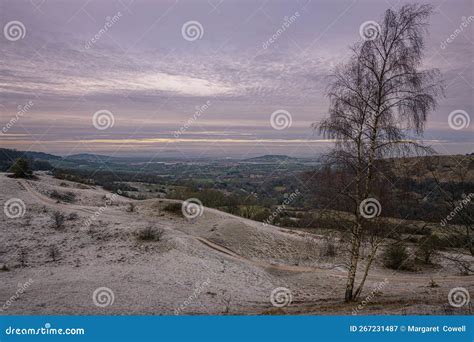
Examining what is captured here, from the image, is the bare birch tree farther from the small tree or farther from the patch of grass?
the small tree

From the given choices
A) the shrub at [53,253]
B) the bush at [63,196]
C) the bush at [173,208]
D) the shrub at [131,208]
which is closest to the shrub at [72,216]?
the shrub at [53,253]

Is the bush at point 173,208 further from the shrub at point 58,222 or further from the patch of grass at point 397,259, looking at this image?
the patch of grass at point 397,259

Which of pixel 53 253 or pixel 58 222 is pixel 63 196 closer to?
pixel 58 222

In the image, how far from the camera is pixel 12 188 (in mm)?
27047

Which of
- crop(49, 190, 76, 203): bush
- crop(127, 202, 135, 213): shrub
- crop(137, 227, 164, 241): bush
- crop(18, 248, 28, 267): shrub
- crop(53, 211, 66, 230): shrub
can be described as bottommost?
crop(18, 248, 28, 267): shrub

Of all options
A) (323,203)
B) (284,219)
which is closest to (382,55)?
(323,203)

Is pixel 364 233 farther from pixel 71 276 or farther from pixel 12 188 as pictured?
pixel 12 188

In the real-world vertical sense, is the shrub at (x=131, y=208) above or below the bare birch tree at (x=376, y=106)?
below

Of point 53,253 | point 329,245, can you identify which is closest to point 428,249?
point 329,245

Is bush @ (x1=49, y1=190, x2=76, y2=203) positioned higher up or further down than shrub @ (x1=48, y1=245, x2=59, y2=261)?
higher up

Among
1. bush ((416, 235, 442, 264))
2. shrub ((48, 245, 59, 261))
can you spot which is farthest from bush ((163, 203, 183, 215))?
bush ((416, 235, 442, 264))

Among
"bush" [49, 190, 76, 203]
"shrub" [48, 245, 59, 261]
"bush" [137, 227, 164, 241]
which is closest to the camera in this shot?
"shrub" [48, 245, 59, 261]

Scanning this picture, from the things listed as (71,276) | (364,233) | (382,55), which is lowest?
(71,276)

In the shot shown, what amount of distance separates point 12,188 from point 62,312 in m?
22.3
